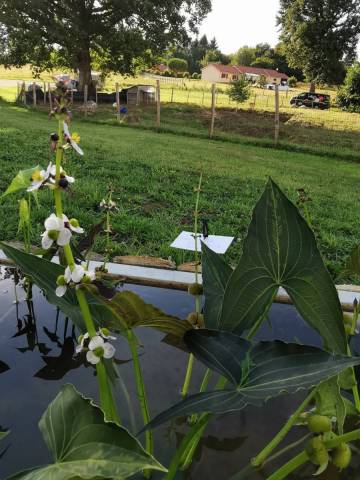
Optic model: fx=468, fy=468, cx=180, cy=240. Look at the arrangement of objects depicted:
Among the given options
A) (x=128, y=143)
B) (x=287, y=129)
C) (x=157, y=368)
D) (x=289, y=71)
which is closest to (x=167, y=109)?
(x=287, y=129)

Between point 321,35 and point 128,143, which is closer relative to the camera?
point 128,143

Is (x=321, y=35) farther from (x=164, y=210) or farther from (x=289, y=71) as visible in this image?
(x=164, y=210)

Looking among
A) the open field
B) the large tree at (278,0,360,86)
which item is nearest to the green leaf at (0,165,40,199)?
the open field

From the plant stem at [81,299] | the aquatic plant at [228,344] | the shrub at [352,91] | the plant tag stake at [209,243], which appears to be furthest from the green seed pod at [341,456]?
the shrub at [352,91]

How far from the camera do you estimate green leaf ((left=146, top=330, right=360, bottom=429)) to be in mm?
439

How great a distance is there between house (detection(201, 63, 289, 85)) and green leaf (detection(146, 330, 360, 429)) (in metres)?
43.5

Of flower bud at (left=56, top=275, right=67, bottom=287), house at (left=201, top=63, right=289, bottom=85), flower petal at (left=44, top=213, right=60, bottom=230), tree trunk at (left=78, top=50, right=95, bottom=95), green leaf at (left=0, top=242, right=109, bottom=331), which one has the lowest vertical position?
green leaf at (left=0, top=242, right=109, bottom=331)

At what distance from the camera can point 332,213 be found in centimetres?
348

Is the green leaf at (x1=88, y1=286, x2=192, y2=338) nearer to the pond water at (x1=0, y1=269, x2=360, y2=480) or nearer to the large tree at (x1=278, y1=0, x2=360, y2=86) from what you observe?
the pond water at (x1=0, y1=269, x2=360, y2=480)

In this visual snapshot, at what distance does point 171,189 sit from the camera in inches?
148

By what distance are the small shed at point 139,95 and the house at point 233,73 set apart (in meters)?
27.2

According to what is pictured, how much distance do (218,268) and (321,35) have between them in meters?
26.0

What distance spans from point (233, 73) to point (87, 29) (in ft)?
103

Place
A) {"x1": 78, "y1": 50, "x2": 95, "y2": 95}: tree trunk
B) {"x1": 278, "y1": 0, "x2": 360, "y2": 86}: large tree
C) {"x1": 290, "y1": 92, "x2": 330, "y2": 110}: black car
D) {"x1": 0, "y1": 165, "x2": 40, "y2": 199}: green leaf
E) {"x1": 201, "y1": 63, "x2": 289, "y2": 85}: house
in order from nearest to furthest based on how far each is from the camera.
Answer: {"x1": 0, "y1": 165, "x2": 40, "y2": 199}: green leaf, {"x1": 78, "y1": 50, "x2": 95, "y2": 95}: tree trunk, {"x1": 290, "y1": 92, "x2": 330, "y2": 110}: black car, {"x1": 278, "y1": 0, "x2": 360, "y2": 86}: large tree, {"x1": 201, "y1": 63, "x2": 289, "y2": 85}: house
